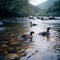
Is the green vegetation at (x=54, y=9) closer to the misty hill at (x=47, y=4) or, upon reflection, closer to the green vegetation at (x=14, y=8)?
the misty hill at (x=47, y=4)

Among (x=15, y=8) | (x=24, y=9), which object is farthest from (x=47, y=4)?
(x=15, y=8)

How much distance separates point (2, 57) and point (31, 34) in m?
0.84

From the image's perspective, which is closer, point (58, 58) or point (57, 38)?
point (58, 58)

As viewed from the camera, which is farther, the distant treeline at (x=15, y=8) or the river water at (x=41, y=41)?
the distant treeline at (x=15, y=8)

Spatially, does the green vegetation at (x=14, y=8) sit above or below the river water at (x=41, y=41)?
above

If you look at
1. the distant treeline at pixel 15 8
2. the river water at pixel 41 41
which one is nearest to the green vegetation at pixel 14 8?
the distant treeline at pixel 15 8

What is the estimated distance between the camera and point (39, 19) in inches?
125

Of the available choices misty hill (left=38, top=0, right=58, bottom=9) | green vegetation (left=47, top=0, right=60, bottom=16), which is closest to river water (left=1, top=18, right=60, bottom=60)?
green vegetation (left=47, top=0, right=60, bottom=16)

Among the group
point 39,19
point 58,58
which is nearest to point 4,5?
point 39,19

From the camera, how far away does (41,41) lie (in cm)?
289

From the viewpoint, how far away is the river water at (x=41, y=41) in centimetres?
243

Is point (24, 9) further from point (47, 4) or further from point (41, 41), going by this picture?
point (41, 41)

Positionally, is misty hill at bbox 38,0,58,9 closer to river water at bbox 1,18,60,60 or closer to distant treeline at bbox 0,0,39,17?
distant treeline at bbox 0,0,39,17

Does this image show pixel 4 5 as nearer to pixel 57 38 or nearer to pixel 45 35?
pixel 45 35
